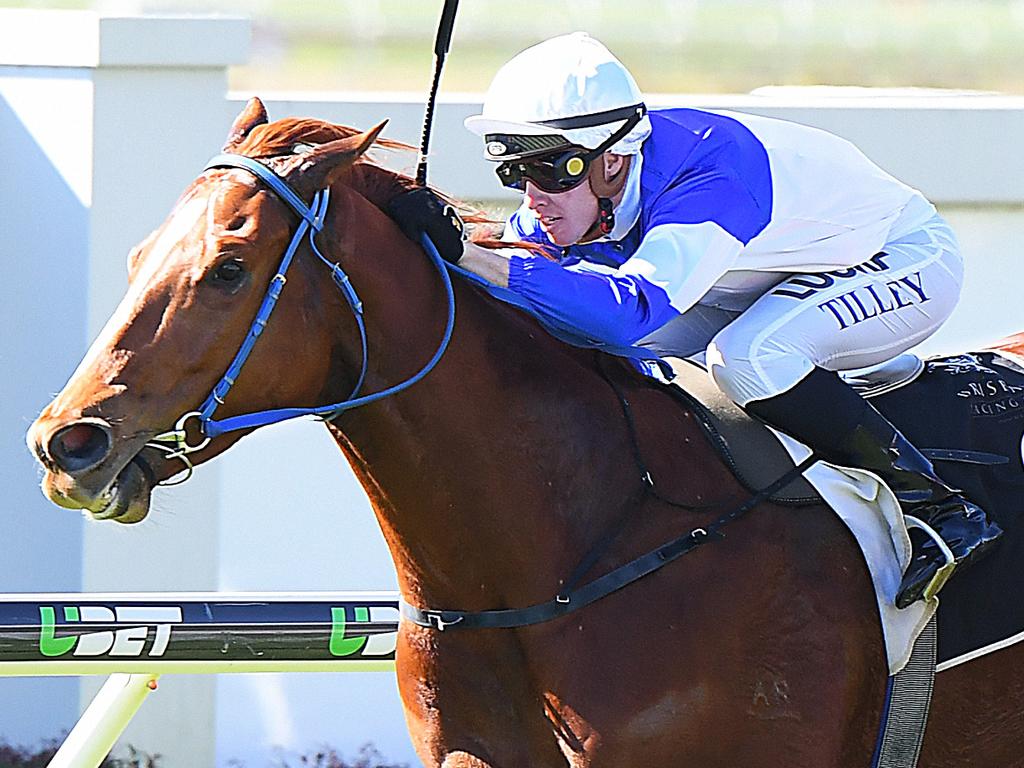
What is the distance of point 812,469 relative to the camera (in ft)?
10.9

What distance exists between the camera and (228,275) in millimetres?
2854

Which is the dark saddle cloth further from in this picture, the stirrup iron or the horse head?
the horse head

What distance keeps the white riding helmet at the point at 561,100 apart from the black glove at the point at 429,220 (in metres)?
0.21

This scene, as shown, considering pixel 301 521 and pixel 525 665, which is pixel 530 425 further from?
pixel 301 521

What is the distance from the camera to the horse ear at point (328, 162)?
294 cm

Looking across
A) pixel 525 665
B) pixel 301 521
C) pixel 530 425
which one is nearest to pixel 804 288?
pixel 530 425

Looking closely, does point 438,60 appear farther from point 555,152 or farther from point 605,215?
point 605,215

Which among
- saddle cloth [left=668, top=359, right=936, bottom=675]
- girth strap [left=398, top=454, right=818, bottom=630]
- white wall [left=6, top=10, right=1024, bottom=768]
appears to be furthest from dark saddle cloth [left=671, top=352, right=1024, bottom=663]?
white wall [left=6, top=10, right=1024, bottom=768]

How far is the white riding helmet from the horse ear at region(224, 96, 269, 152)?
0.37 meters

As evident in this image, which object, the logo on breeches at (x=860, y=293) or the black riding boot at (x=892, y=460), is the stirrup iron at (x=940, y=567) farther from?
the logo on breeches at (x=860, y=293)

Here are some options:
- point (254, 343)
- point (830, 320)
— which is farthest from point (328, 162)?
point (830, 320)

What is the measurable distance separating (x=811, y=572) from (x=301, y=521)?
3674 mm

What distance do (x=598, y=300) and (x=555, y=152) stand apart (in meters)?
0.33

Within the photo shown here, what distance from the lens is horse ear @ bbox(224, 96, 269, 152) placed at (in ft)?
10.1
